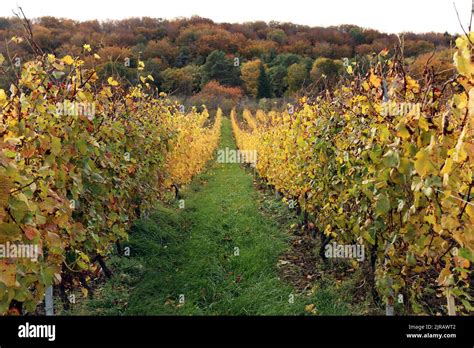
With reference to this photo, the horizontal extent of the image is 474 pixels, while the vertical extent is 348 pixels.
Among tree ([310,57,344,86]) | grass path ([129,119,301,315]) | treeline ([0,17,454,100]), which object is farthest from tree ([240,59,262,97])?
grass path ([129,119,301,315])

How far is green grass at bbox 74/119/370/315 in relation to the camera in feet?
15.0

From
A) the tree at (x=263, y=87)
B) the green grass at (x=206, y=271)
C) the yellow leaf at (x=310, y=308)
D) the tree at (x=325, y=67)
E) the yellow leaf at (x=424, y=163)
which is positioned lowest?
the green grass at (x=206, y=271)

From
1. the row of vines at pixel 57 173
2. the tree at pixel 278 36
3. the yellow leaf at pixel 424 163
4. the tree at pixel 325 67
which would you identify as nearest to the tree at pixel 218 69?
the tree at pixel 325 67

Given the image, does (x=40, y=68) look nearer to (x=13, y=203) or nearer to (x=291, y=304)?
(x=13, y=203)

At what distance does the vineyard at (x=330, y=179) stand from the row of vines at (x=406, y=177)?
1cm

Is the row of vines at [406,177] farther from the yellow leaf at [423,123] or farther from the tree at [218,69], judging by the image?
the tree at [218,69]

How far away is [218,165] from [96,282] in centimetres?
1188

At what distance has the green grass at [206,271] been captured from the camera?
458 centimetres

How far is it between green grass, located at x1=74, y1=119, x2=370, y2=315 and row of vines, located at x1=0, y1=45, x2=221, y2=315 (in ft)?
1.83

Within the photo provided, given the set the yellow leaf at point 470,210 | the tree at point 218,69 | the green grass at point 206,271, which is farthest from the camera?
the tree at point 218,69

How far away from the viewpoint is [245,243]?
263 inches

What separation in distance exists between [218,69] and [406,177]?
137 feet

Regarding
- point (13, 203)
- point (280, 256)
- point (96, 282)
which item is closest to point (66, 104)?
point (13, 203)

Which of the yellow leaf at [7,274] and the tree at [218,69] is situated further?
the tree at [218,69]
